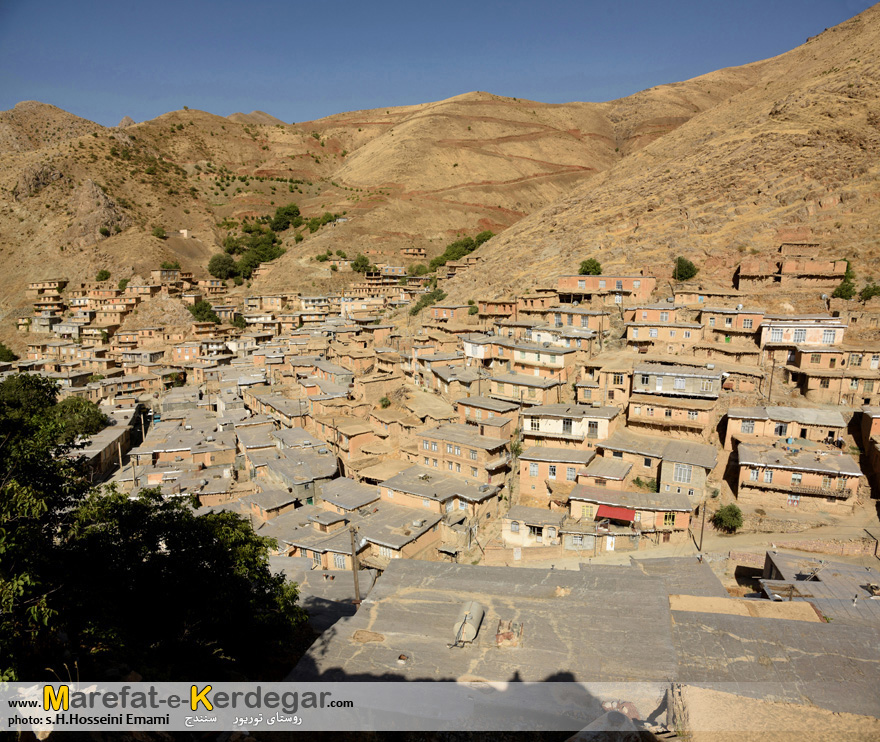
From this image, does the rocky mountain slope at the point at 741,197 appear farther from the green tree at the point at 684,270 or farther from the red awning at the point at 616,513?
the red awning at the point at 616,513

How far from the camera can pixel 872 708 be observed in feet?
26.6

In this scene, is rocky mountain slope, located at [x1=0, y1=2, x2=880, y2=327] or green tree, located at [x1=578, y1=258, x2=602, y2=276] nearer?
green tree, located at [x1=578, y1=258, x2=602, y2=276]

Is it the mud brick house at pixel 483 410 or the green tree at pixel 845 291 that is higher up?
the green tree at pixel 845 291

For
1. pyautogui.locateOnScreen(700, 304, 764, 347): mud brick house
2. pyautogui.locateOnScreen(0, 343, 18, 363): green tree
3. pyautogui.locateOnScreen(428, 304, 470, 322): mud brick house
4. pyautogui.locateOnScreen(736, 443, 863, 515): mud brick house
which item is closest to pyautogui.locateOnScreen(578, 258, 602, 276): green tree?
pyautogui.locateOnScreen(428, 304, 470, 322): mud brick house

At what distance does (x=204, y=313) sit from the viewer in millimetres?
66312

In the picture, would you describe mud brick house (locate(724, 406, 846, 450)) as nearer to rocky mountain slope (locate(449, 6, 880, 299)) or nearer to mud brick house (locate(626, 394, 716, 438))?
mud brick house (locate(626, 394, 716, 438))

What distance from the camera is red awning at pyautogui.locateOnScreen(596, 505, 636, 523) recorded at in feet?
71.5

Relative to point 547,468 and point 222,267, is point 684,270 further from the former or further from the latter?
point 222,267

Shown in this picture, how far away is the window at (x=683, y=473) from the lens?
74.8ft

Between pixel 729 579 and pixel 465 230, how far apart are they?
268ft

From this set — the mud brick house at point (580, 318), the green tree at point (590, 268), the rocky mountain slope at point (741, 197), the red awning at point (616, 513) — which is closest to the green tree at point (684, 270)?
the rocky mountain slope at point (741, 197)

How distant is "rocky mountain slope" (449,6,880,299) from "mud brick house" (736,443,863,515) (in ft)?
68.3

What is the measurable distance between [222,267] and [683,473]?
78687mm

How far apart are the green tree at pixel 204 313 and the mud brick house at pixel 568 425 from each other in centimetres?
4953
